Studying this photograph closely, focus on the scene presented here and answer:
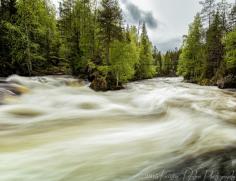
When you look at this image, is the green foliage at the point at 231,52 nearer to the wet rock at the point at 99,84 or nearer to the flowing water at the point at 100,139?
the wet rock at the point at 99,84

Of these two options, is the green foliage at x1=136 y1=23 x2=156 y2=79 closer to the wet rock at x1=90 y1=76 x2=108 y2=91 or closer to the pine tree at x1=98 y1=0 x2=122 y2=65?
the pine tree at x1=98 y1=0 x2=122 y2=65

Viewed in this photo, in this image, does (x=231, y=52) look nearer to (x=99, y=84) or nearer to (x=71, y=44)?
(x=99, y=84)

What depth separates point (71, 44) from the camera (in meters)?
32.1

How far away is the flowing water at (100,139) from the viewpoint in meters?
4.63

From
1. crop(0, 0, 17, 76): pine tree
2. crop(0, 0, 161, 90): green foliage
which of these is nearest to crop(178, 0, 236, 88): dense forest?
crop(0, 0, 161, 90): green foliage

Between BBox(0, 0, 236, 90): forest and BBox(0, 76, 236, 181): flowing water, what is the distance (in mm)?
10028

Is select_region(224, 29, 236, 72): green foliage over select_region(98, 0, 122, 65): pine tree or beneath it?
beneath

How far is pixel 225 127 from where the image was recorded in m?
7.41

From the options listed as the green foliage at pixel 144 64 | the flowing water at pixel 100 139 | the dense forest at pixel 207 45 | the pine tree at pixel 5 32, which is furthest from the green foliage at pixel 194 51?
the flowing water at pixel 100 139

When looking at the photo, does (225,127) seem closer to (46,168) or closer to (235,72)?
(46,168)

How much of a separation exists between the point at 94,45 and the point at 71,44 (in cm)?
306

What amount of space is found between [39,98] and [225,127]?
9.06 m

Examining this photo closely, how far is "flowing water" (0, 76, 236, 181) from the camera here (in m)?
4.63

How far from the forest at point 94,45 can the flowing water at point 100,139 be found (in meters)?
10.0
